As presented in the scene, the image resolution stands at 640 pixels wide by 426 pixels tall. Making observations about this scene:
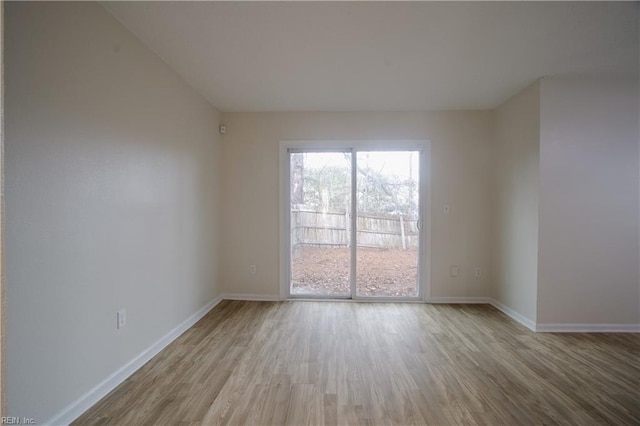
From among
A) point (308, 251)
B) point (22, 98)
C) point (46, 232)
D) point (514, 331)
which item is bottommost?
point (514, 331)

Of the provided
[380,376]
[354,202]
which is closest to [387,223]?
[354,202]

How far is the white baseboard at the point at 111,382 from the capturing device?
146 cm

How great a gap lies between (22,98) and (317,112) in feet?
9.03

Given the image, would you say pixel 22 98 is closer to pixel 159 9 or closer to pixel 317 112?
pixel 159 9

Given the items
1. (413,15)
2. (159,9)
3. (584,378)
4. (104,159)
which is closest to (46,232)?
(104,159)

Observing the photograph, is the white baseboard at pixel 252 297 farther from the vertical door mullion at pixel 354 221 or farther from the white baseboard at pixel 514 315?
the white baseboard at pixel 514 315

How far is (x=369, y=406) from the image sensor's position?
162 cm

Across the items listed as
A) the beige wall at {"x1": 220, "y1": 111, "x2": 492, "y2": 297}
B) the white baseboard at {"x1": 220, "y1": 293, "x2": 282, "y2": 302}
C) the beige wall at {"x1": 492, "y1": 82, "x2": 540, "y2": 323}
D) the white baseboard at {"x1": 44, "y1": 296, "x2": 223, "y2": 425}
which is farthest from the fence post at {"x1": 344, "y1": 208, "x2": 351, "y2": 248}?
the white baseboard at {"x1": 44, "y1": 296, "x2": 223, "y2": 425}

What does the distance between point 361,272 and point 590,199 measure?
2.53m

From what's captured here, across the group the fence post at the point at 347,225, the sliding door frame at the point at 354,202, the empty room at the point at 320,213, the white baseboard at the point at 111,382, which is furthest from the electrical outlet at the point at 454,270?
the white baseboard at the point at 111,382

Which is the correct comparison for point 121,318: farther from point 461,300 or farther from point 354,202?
point 461,300

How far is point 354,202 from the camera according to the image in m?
3.52

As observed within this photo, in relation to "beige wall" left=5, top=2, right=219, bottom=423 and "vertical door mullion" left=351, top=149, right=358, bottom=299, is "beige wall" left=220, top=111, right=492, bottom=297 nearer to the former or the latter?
"vertical door mullion" left=351, top=149, right=358, bottom=299

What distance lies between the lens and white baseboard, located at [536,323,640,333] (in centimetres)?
260
